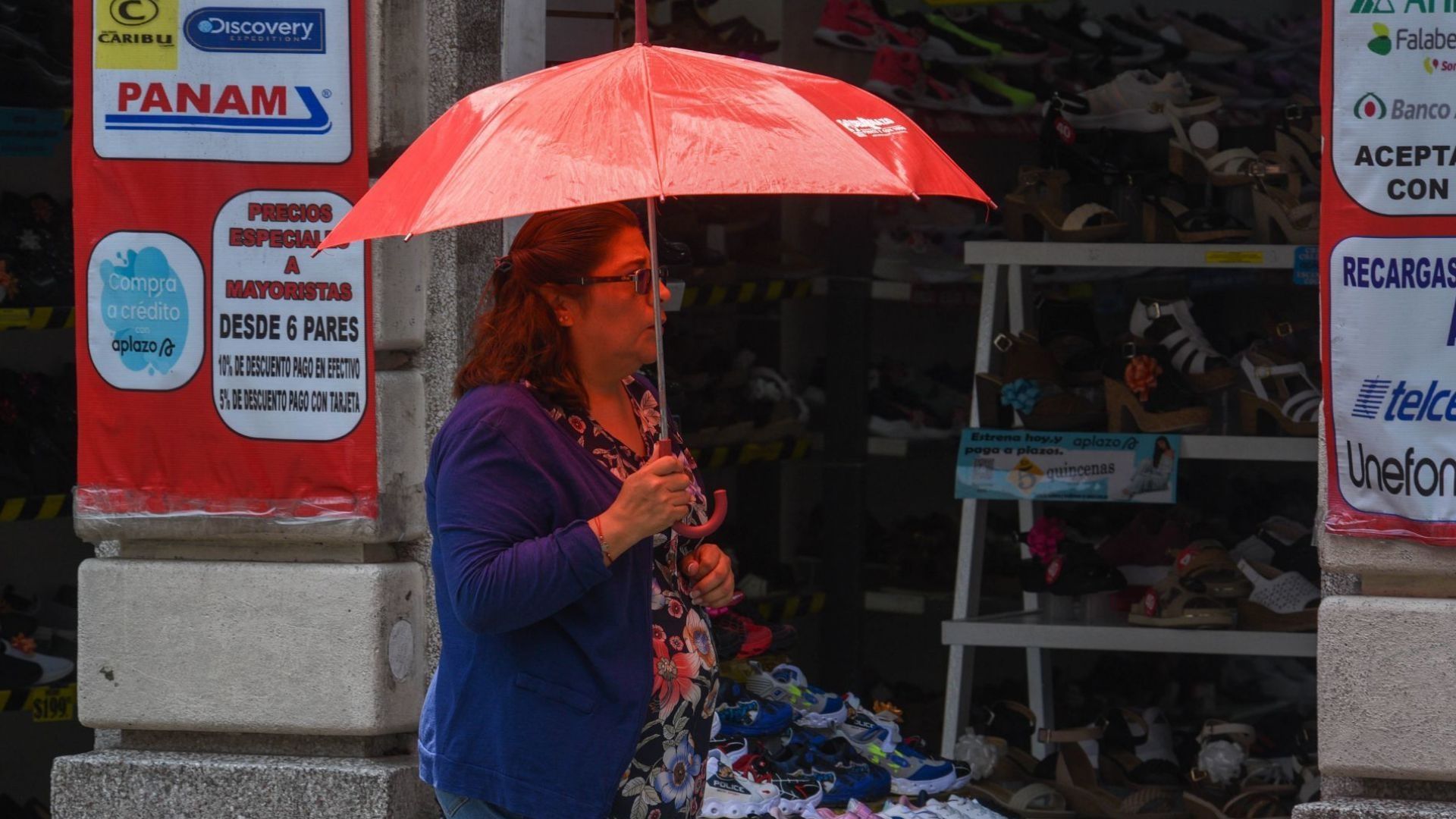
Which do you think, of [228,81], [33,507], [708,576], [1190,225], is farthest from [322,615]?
[1190,225]

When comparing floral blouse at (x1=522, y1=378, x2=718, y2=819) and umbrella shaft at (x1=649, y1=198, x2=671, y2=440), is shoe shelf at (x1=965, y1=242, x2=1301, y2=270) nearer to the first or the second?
floral blouse at (x1=522, y1=378, x2=718, y2=819)

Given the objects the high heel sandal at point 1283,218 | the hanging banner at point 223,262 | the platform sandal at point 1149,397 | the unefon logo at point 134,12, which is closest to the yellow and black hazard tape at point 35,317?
the hanging banner at point 223,262

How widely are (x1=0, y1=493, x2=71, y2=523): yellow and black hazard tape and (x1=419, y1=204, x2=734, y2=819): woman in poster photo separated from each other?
3.82 meters

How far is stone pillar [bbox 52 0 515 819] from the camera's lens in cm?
426

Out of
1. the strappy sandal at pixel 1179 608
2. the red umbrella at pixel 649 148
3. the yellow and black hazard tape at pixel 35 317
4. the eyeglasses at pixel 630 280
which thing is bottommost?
the strappy sandal at pixel 1179 608

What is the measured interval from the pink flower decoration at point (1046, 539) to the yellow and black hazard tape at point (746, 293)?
1.57 metres

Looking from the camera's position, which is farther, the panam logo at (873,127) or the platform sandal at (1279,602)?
the platform sandal at (1279,602)

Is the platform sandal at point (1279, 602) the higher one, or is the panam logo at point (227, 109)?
the panam logo at point (227, 109)

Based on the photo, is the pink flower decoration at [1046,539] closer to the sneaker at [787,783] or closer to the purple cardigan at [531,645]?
the sneaker at [787,783]

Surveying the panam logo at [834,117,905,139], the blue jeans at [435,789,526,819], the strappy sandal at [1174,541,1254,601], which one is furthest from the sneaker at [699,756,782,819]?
the panam logo at [834,117,905,139]

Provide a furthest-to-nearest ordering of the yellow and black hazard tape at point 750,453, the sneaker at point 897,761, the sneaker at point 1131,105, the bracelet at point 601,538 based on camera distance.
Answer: the yellow and black hazard tape at point 750,453
the sneaker at point 1131,105
the sneaker at point 897,761
the bracelet at point 601,538

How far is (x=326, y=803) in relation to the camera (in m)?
4.29

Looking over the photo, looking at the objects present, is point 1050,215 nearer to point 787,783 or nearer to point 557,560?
point 787,783

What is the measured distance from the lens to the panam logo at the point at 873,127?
8.83ft
